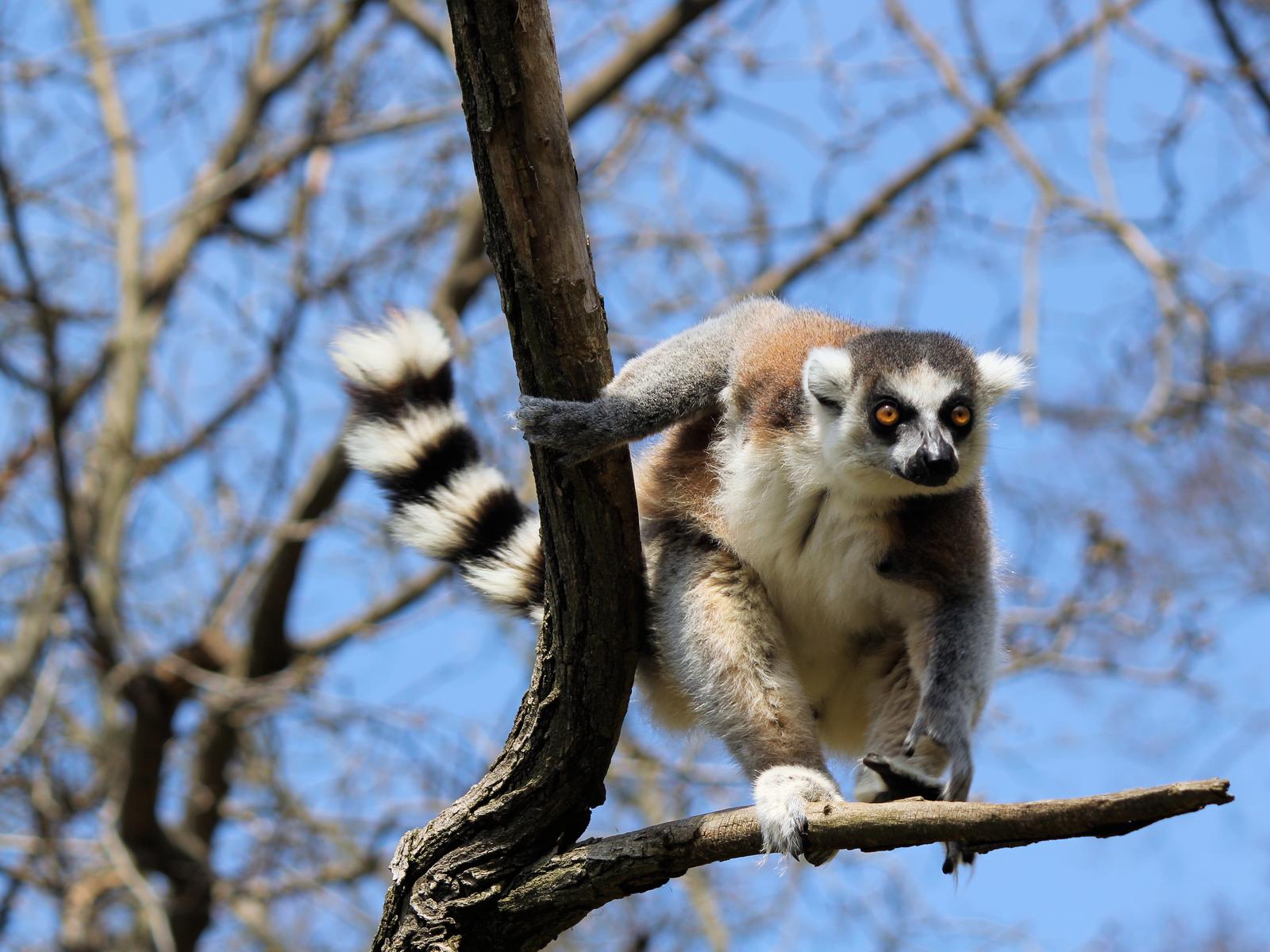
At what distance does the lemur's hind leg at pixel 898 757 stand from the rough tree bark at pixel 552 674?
1.25 ft

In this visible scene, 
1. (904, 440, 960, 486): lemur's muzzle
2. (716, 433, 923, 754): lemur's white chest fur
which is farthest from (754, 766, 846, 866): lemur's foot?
(904, 440, 960, 486): lemur's muzzle

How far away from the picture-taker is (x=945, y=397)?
430 cm

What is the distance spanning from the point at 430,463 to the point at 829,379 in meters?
1.52

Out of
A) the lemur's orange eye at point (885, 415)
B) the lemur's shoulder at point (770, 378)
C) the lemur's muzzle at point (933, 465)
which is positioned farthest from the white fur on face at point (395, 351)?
the lemur's muzzle at point (933, 465)

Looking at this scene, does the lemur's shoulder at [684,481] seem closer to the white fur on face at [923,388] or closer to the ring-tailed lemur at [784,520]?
the ring-tailed lemur at [784,520]

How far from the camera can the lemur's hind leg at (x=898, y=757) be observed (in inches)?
149

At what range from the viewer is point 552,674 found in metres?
3.95

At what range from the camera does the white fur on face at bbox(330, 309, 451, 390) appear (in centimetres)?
466

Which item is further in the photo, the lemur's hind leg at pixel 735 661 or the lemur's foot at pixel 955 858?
the lemur's hind leg at pixel 735 661

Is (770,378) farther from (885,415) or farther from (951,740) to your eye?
(951,740)

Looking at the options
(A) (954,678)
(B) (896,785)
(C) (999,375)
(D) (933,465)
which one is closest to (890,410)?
(D) (933,465)

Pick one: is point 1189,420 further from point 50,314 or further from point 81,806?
Result: point 81,806

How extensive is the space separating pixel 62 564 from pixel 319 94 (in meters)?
4.10

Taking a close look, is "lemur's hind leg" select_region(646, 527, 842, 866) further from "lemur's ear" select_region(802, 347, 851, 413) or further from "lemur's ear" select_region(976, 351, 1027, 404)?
"lemur's ear" select_region(976, 351, 1027, 404)
